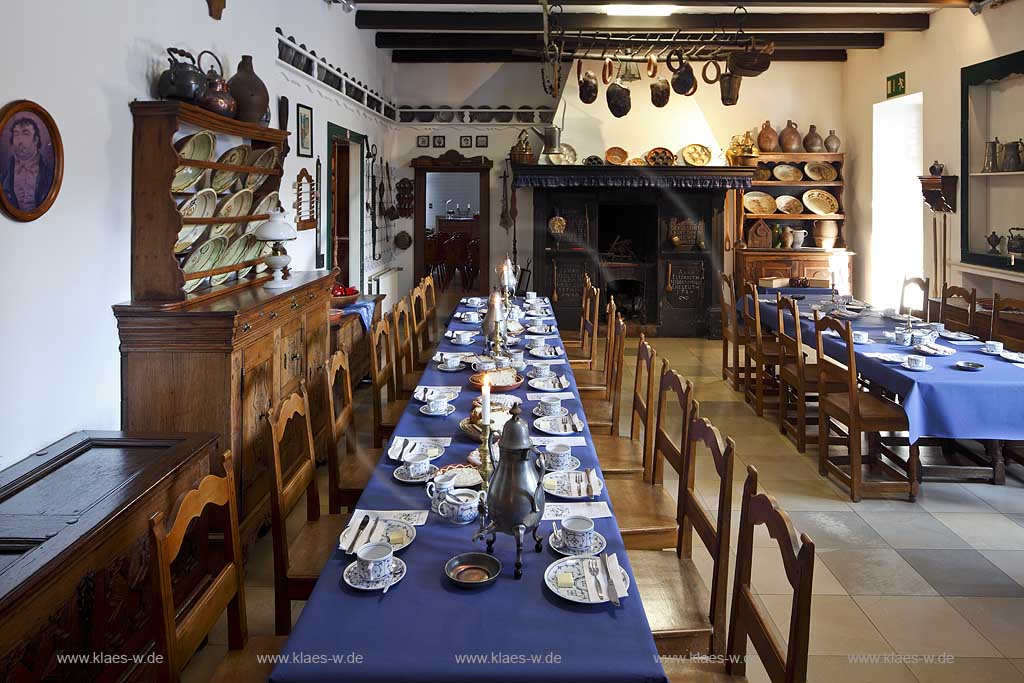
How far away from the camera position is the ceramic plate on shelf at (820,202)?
934 cm

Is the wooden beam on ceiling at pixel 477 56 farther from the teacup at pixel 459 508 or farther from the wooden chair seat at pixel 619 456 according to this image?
the teacup at pixel 459 508

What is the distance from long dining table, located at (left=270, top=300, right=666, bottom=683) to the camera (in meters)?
1.47

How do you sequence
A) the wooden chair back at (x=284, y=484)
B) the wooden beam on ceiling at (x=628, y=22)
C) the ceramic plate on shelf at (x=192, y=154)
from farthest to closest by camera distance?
the wooden beam on ceiling at (x=628, y=22), the ceramic plate on shelf at (x=192, y=154), the wooden chair back at (x=284, y=484)

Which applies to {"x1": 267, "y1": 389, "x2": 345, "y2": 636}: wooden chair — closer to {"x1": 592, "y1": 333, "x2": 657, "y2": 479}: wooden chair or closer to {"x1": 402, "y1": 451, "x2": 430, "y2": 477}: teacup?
{"x1": 402, "y1": 451, "x2": 430, "y2": 477}: teacup

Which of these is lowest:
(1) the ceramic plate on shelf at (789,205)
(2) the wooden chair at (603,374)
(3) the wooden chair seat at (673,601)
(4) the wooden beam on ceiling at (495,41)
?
(3) the wooden chair seat at (673,601)

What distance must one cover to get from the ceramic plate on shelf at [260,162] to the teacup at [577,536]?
3128mm

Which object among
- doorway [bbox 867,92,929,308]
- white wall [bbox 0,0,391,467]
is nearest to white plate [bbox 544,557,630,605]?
white wall [bbox 0,0,391,467]

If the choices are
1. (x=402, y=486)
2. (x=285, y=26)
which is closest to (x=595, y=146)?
(x=285, y=26)

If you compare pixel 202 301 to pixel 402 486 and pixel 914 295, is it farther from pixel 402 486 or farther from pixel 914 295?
pixel 914 295

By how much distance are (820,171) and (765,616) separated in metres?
8.64

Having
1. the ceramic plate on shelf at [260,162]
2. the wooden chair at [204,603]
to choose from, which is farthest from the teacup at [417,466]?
the ceramic plate on shelf at [260,162]

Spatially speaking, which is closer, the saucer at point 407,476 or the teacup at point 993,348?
the saucer at point 407,476

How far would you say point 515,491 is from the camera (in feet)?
6.13

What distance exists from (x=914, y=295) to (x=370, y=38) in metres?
6.38
